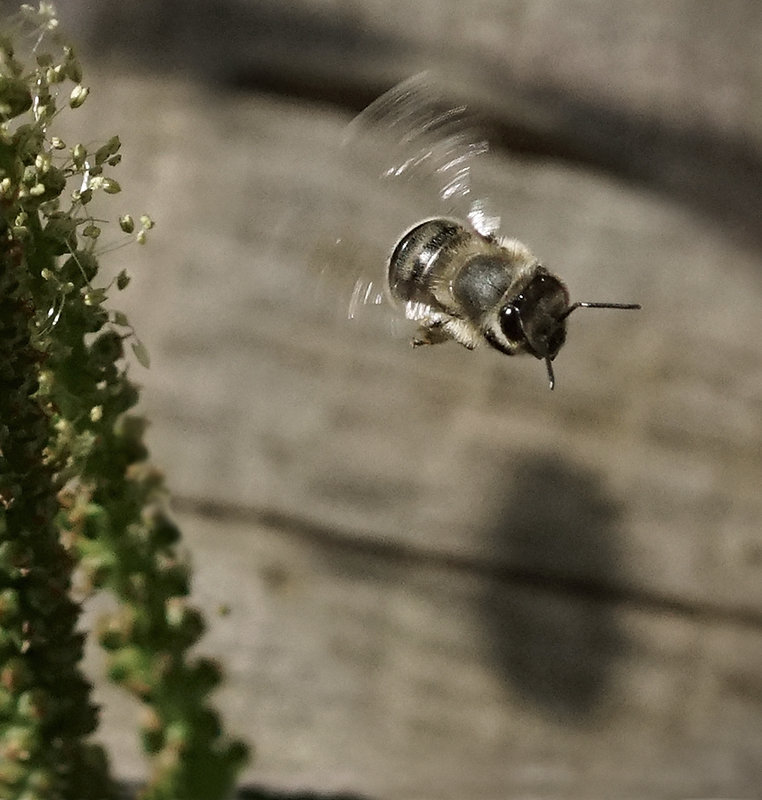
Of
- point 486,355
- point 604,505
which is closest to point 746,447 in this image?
point 604,505

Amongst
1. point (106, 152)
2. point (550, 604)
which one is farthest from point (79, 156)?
point (550, 604)

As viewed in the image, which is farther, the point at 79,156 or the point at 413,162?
the point at 413,162

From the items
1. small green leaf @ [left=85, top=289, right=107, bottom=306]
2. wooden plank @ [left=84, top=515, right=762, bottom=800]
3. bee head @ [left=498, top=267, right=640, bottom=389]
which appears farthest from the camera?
wooden plank @ [left=84, top=515, right=762, bottom=800]

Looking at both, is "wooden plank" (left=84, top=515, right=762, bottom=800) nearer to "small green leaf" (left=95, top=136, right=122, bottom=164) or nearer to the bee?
the bee

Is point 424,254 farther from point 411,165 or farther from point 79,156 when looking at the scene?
point 79,156

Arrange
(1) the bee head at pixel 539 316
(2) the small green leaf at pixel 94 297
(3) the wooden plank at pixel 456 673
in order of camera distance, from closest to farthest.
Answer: (2) the small green leaf at pixel 94 297
(1) the bee head at pixel 539 316
(3) the wooden plank at pixel 456 673

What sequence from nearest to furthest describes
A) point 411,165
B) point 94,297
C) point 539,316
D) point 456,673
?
1. point 94,297
2. point 539,316
3. point 411,165
4. point 456,673

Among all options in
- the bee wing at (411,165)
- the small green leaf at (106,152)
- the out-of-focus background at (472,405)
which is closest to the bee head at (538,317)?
the bee wing at (411,165)

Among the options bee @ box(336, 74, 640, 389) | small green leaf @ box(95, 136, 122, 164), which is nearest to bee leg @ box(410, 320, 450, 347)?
bee @ box(336, 74, 640, 389)

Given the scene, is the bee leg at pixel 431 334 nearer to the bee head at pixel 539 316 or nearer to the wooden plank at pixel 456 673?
the bee head at pixel 539 316
